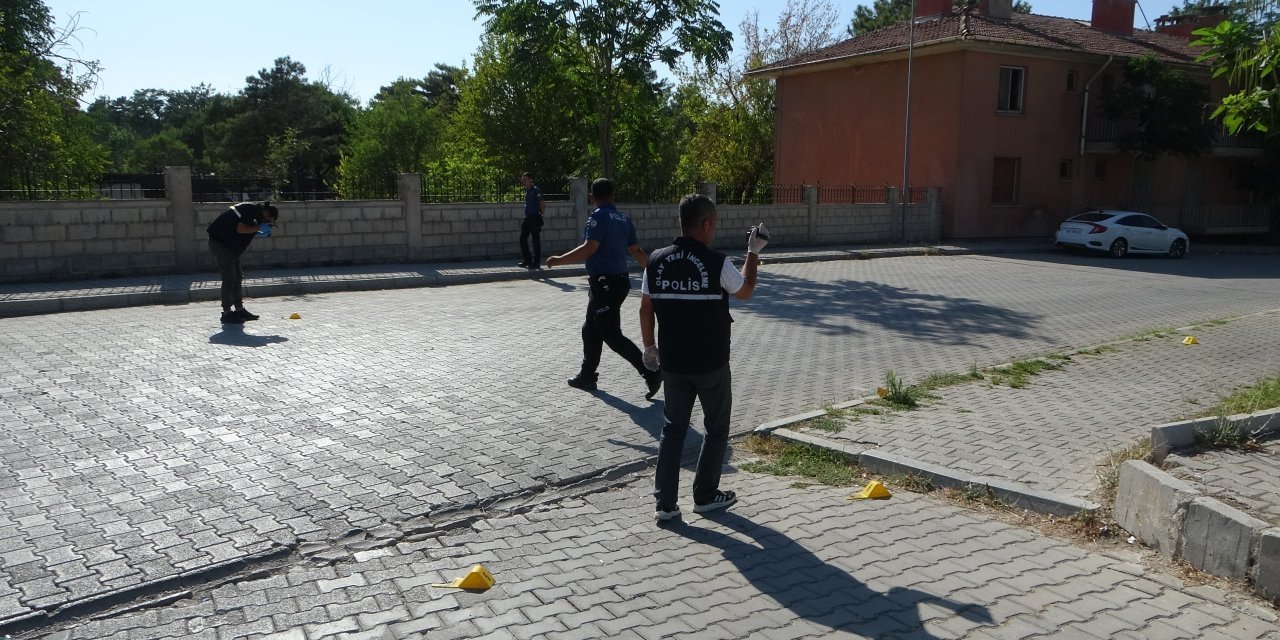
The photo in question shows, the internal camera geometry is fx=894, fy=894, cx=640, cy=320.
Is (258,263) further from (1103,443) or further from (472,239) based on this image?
(1103,443)

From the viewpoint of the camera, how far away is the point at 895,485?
5570 mm

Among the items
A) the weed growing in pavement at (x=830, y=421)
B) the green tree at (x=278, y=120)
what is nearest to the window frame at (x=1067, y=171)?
the weed growing in pavement at (x=830, y=421)

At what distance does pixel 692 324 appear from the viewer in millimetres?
4695

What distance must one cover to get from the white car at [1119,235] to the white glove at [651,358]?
24165mm

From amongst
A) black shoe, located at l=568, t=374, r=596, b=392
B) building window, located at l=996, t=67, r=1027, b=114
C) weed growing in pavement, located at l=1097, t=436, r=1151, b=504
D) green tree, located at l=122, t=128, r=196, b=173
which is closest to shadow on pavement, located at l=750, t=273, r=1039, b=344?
black shoe, located at l=568, t=374, r=596, b=392

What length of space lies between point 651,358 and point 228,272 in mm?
7989

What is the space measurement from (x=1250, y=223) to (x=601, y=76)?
27.0m

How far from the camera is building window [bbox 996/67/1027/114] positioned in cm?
2884

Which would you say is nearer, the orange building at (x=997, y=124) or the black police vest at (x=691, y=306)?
the black police vest at (x=691, y=306)

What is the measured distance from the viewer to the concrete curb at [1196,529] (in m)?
3.99

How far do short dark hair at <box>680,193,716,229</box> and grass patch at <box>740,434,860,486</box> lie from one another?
6.24ft

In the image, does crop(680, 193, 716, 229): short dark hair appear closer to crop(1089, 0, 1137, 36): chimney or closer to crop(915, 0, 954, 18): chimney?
crop(915, 0, 954, 18): chimney

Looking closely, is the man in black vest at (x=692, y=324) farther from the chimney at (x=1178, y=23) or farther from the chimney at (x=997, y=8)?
the chimney at (x=1178, y=23)

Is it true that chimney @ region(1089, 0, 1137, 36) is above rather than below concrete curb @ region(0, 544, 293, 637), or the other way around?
above
